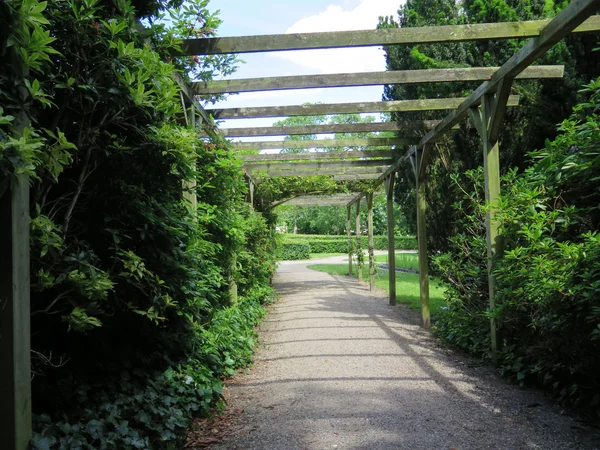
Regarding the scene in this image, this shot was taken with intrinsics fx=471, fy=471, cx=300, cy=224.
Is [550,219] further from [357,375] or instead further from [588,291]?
[357,375]

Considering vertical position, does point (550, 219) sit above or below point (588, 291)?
above

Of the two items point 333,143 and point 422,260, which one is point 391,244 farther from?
point 333,143

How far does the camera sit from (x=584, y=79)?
6891mm

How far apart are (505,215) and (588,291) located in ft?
4.56

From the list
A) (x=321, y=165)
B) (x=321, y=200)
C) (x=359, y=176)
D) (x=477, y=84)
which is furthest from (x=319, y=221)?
(x=477, y=84)

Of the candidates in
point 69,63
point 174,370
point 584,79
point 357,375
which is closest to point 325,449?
point 174,370

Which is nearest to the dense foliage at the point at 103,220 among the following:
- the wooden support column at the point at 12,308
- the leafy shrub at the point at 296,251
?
the wooden support column at the point at 12,308

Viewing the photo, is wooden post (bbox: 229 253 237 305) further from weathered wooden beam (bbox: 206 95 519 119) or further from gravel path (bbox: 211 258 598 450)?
weathered wooden beam (bbox: 206 95 519 119)

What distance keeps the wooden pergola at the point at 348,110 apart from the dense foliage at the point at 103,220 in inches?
7.4

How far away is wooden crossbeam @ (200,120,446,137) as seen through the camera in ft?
23.1

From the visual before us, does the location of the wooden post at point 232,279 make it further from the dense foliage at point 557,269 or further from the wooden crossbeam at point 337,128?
the dense foliage at point 557,269

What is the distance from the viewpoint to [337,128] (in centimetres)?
733

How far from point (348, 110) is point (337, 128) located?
1.11 meters

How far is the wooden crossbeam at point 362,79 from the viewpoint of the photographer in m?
5.06
